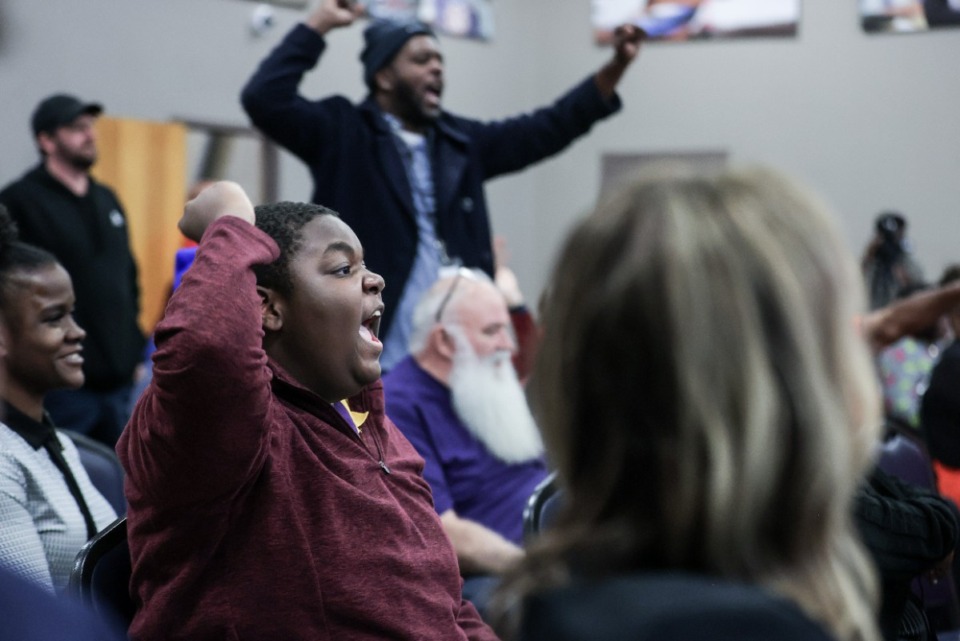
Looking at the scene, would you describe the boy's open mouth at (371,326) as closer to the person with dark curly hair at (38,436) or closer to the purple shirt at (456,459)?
the person with dark curly hair at (38,436)

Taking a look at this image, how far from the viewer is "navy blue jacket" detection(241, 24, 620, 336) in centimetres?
370

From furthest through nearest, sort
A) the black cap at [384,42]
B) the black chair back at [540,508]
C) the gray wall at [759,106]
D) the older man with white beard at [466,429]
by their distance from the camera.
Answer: the gray wall at [759,106] < the black cap at [384,42] < the older man with white beard at [466,429] < the black chair back at [540,508]

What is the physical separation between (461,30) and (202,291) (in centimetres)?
789

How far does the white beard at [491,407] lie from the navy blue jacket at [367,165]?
0.30 meters

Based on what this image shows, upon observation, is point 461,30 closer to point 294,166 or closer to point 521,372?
point 294,166

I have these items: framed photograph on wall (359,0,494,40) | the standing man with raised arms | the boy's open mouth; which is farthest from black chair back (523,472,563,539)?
framed photograph on wall (359,0,494,40)

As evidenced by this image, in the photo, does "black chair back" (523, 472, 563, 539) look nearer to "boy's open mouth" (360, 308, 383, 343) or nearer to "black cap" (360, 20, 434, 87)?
"boy's open mouth" (360, 308, 383, 343)

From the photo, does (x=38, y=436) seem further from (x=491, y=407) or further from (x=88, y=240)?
(x=88, y=240)

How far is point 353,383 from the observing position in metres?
2.02

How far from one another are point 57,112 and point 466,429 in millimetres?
2400

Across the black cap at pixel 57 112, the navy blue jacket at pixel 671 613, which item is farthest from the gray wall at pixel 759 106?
the navy blue jacket at pixel 671 613

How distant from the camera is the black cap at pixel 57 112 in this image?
192 inches

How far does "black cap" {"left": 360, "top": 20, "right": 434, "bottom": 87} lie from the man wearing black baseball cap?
134cm

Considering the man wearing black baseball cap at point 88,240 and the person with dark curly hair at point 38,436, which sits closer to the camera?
the person with dark curly hair at point 38,436
